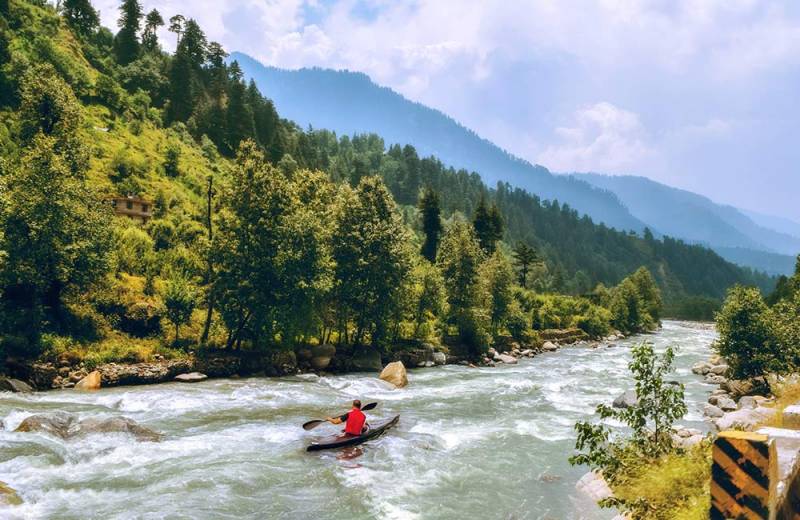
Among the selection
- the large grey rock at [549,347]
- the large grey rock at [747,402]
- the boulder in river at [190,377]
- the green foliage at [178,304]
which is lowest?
the large grey rock at [549,347]

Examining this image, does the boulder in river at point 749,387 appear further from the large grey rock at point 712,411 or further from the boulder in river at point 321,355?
the boulder in river at point 321,355

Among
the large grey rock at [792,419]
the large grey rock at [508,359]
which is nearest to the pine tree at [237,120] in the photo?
the large grey rock at [508,359]

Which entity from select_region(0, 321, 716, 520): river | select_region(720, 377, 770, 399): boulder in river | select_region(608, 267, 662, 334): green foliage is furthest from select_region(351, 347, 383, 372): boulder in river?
select_region(608, 267, 662, 334): green foliage

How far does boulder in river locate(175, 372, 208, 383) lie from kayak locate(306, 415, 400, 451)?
15233mm

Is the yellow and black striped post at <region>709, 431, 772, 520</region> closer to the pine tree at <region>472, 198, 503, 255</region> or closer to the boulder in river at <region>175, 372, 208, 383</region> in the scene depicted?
the boulder in river at <region>175, 372, 208, 383</region>

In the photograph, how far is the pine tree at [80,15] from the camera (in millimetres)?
94144

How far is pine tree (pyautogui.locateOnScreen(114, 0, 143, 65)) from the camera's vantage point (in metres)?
98.3

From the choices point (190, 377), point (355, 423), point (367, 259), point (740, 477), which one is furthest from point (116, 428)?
point (367, 259)

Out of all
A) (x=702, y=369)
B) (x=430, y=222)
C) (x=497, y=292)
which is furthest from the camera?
(x=430, y=222)

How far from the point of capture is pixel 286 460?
17406 mm

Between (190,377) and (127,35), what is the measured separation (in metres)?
93.7

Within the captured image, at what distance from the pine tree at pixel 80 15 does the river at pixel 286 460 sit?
94678 millimetres

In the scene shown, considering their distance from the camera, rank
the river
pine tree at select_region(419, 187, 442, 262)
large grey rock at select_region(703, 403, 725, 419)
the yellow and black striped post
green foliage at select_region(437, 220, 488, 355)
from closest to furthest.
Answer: the yellow and black striped post < the river < large grey rock at select_region(703, 403, 725, 419) < green foliage at select_region(437, 220, 488, 355) < pine tree at select_region(419, 187, 442, 262)

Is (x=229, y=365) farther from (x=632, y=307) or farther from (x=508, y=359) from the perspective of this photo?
(x=632, y=307)
